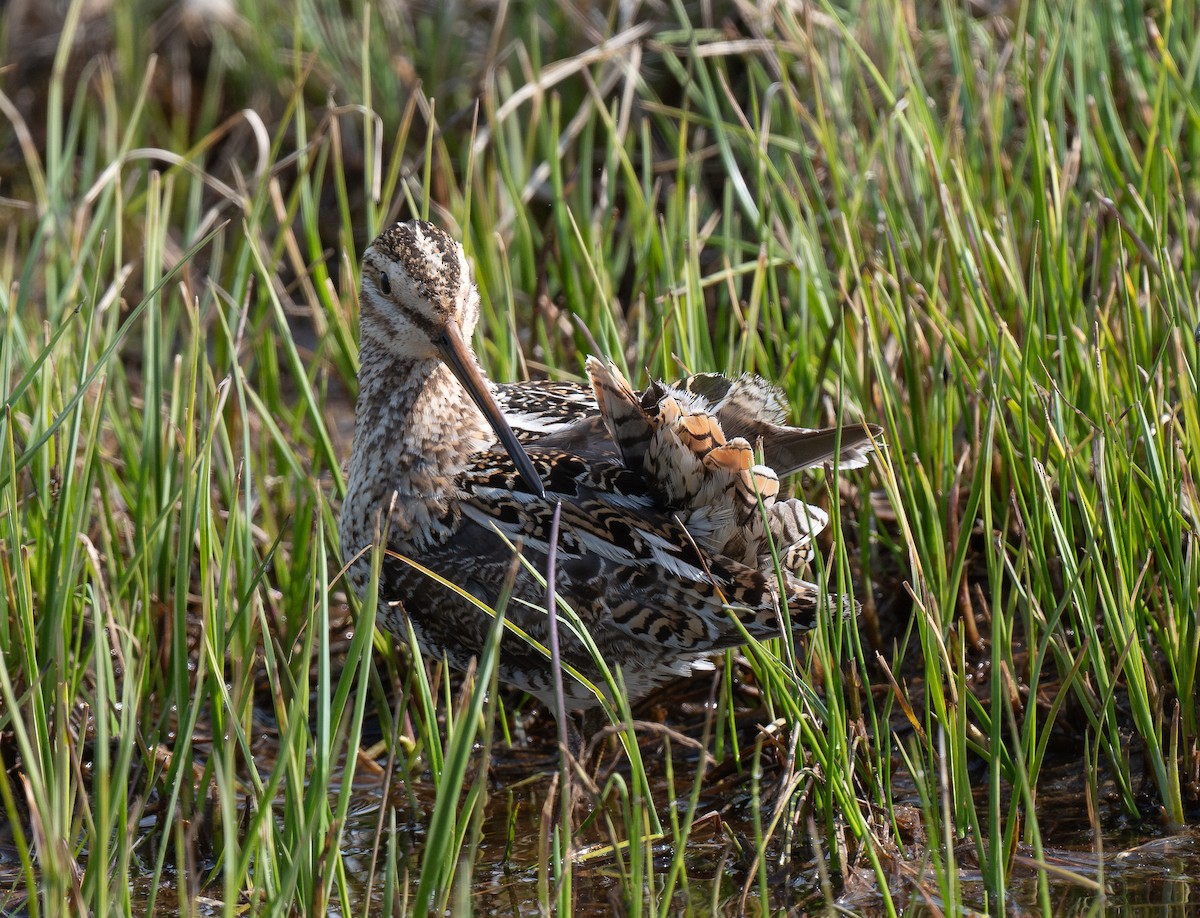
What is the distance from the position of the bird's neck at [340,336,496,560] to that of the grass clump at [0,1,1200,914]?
9.9 inches

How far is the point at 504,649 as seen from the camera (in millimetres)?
Answer: 3318

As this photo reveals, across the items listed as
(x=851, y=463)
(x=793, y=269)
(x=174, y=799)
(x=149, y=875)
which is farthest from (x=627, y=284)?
(x=174, y=799)

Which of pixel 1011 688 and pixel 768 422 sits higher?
pixel 768 422

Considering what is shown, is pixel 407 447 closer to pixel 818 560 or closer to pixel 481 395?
pixel 481 395

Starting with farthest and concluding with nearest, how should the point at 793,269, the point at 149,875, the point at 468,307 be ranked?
the point at 793,269
the point at 468,307
the point at 149,875

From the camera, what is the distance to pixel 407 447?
3441 millimetres

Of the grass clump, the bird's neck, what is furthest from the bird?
the grass clump

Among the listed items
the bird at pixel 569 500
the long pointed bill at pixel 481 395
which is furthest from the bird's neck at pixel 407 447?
the long pointed bill at pixel 481 395

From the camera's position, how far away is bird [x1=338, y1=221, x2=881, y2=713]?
124 inches

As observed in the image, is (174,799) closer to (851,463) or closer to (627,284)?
(851,463)

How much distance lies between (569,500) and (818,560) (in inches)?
28.6

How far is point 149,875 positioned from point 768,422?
1662 mm

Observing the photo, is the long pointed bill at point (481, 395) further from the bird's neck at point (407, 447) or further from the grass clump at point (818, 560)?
the grass clump at point (818, 560)

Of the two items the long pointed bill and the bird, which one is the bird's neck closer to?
the bird
